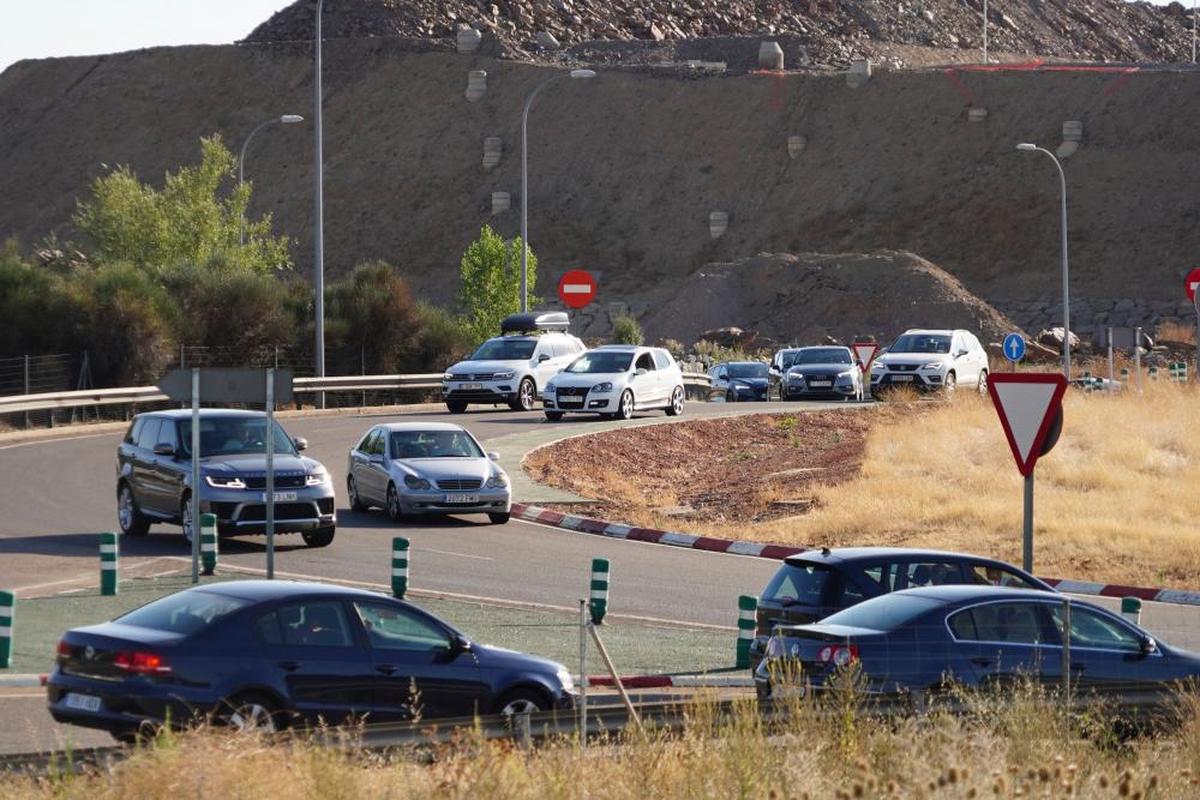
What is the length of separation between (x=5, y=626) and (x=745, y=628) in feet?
21.0

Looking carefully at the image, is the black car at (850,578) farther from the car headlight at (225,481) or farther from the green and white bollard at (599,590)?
the car headlight at (225,481)

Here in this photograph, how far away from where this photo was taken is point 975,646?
45.3 feet

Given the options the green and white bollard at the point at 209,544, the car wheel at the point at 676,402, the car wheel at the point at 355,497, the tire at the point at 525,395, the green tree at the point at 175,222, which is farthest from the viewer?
the green tree at the point at 175,222

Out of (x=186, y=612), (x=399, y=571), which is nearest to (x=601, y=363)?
(x=399, y=571)

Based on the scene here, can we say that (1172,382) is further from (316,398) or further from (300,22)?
(300,22)

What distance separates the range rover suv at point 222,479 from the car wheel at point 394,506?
273cm

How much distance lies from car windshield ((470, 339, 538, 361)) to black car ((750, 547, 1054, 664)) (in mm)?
29254

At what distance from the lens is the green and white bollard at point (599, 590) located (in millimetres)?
19547

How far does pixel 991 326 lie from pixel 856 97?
27.7 metres

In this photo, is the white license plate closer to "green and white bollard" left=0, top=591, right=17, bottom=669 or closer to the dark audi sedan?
the dark audi sedan

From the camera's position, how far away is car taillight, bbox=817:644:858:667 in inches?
527

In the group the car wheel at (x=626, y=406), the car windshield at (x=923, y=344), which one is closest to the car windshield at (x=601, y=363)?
the car wheel at (x=626, y=406)

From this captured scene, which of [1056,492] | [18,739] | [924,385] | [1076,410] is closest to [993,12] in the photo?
[924,385]

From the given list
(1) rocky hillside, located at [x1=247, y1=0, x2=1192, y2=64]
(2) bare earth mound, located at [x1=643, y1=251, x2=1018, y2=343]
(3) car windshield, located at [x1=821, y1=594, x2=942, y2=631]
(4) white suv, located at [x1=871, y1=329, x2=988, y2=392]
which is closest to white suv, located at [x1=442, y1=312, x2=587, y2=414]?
(4) white suv, located at [x1=871, y1=329, x2=988, y2=392]
